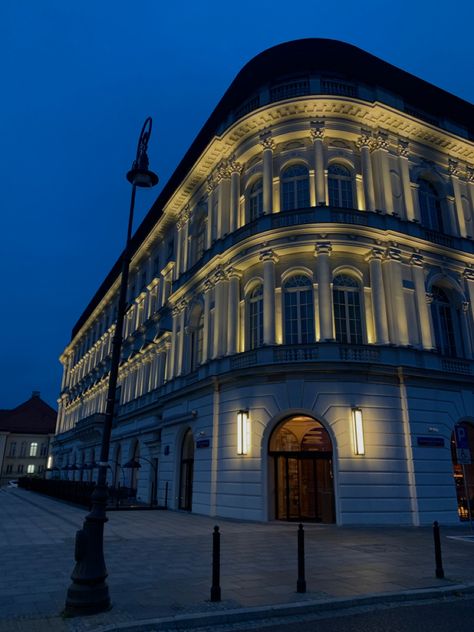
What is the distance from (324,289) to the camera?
18.9 metres

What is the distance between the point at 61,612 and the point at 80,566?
580mm

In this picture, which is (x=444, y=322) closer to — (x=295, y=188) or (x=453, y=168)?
(x=453, y=168)

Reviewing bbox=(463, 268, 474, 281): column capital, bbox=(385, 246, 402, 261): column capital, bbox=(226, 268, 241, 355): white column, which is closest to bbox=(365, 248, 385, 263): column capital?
bbox=(385, 246, 402, 261): column capital

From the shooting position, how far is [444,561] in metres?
10.1

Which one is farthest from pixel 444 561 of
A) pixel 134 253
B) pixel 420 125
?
pixel 134 253

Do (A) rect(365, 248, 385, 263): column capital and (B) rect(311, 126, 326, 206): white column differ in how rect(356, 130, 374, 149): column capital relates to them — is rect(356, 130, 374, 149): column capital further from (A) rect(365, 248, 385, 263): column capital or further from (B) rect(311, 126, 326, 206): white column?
(A) rect(365, 248, 385, 263): column capital

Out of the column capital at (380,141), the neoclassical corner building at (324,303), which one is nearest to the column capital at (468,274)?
the neoclassical corner building at (324,303)

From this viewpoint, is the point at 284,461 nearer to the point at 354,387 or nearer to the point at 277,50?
the point at 354,387

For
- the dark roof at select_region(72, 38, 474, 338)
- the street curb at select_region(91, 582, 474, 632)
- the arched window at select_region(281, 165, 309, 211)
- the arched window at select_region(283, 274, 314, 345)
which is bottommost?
the street curb at select_region(91, 582, 474, 632)

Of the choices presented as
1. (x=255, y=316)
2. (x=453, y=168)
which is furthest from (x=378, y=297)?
(x=453, y=168)

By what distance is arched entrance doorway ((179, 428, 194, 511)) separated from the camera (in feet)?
76.2

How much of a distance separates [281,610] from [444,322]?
17751 millimetres

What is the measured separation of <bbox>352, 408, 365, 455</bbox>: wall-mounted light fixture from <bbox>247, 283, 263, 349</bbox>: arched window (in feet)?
16.8

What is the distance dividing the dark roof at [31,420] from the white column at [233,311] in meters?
73.9
